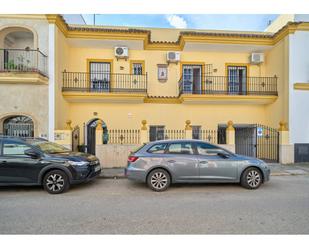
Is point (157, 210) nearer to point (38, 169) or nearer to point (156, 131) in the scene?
point (38, 169)

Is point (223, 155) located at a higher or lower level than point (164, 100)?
lower

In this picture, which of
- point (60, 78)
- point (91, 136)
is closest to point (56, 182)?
point (91, 136)

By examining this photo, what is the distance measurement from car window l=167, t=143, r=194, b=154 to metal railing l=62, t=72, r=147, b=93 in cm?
604

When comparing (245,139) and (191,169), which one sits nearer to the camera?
(191,169)

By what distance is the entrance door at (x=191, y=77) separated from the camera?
12.9 metres

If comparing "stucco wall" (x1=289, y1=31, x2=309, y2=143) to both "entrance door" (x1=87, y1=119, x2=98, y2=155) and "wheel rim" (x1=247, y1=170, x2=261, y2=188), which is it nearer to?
"wheel rim" (x1=247, y1=170, x2=261, y2=188)

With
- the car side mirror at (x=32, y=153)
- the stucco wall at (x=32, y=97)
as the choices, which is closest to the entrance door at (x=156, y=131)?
the stucco wall at (x=32, y=97)

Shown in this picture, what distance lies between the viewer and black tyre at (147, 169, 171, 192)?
6092 millimetres

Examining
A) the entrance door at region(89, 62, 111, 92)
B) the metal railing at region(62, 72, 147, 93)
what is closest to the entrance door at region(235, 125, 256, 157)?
the metal railing at region(62, 72, 147, 93)

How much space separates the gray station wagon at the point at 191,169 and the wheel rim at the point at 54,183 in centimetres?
191

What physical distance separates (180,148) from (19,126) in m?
8.31

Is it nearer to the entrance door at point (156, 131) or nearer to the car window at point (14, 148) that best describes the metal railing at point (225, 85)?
the entrance door at point (156, 131)

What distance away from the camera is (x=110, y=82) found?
12.2m
